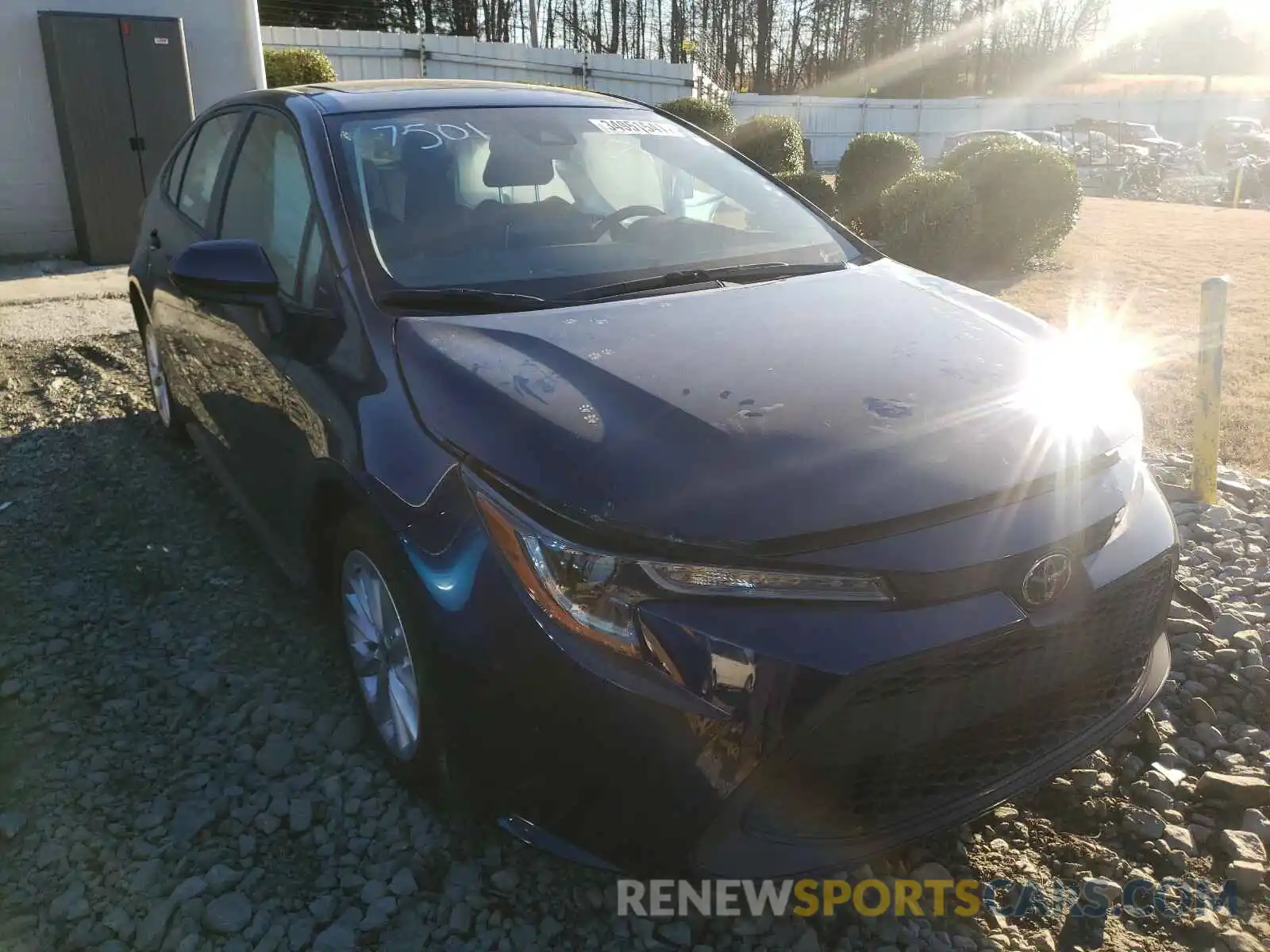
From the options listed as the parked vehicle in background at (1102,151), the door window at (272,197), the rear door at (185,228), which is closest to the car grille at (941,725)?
the door window at (272,197)

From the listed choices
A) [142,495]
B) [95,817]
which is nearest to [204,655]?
[95,817]

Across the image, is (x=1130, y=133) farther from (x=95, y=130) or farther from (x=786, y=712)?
(x=786, y=712)

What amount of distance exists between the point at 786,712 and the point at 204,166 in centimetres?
331

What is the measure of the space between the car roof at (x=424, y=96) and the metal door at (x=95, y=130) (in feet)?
21.7

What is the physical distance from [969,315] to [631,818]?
1609 millimetres

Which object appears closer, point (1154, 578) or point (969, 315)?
point (1154, 578)

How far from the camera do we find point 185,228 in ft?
12.6

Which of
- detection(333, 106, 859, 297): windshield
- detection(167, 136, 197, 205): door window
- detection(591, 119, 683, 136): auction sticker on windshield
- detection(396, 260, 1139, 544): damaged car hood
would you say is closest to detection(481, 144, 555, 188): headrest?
detection(333, 106, 859, 297): windshield

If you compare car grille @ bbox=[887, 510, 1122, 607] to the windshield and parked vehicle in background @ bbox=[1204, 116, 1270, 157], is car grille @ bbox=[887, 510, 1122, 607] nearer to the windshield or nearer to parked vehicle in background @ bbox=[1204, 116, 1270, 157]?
the windshield

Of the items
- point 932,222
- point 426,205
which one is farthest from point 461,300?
point 932,222

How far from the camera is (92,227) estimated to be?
9.62 meters

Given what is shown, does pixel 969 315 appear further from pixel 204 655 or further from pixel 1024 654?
pixel 204 655

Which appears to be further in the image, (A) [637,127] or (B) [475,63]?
(B) [475,63]

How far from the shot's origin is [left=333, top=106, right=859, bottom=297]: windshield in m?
2.69
